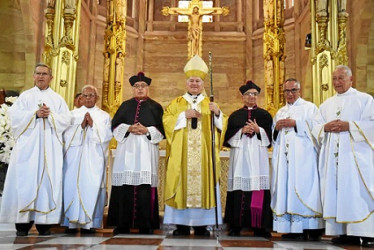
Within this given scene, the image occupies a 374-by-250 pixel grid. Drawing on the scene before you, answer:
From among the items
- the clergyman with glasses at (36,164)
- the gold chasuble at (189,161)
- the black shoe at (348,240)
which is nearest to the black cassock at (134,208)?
the gold chasuble at (189,161)

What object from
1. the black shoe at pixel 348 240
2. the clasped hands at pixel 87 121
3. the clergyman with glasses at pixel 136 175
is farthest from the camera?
the clasped hands at pixel 87 121

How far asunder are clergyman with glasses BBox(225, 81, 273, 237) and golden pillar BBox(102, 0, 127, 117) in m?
2.72

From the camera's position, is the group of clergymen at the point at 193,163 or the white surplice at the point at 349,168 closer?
the white surplice at the point at 349,168

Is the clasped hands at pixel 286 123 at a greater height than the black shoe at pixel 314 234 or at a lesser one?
greater

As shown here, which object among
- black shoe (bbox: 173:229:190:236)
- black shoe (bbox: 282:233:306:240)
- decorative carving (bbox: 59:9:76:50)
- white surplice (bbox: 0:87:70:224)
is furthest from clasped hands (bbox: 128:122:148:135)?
black shoe (bbox: 282:233:306:240)

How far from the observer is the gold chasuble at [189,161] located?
17.8ft

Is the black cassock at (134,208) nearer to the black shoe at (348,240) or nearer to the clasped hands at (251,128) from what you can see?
the clasped hands at (251,128)

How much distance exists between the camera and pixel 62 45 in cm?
681

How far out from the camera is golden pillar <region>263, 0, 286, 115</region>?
7.75 m

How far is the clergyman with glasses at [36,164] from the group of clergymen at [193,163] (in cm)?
1

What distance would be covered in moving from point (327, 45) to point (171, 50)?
670 centimetres

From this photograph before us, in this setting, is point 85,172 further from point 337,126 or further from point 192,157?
point 337,126

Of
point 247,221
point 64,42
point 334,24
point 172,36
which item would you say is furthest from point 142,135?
point 172,36

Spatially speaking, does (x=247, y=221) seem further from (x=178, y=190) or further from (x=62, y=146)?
(x=62, y=146)
